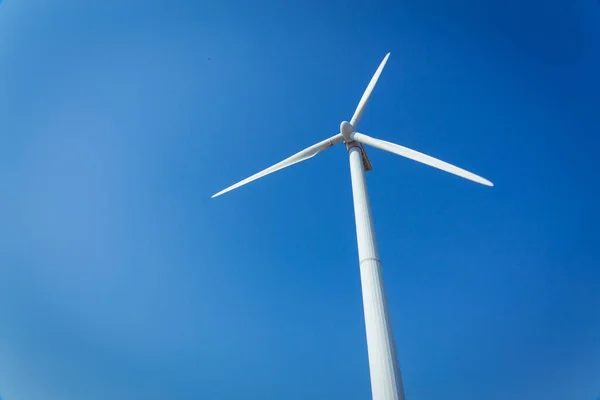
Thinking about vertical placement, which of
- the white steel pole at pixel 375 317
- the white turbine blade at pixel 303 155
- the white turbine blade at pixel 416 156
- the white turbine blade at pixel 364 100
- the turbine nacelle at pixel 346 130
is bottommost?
the white steel pole at pixel 375 317

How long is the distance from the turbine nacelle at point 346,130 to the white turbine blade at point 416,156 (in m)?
0.23

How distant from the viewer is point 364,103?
24.5 meters

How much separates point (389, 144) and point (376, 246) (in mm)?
7577

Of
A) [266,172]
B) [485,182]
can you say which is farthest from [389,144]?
[266,172]

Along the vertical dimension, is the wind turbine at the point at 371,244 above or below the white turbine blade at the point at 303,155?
below

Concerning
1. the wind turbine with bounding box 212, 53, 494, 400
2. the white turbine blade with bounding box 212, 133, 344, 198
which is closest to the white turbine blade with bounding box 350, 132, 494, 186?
the wind turbine with bounding box 212, 53, 494, 400

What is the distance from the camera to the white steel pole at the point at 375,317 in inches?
515

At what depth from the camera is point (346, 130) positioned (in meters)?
23.2

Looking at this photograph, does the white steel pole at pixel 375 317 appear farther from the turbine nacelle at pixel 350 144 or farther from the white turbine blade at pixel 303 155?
the white turbine blade at pixel 303 155

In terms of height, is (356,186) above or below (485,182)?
above

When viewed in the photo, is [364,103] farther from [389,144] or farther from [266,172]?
[266,172]

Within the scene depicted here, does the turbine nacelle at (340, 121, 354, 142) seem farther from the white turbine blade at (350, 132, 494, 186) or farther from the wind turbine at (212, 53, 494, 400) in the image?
the white turbine blade at (350, 132, 494, 186)

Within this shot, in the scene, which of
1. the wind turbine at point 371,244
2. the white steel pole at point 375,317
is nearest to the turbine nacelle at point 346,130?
the wind turbine at point 371,244

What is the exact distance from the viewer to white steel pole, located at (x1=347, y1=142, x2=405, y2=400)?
13.1m
